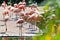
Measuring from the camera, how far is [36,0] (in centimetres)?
1065

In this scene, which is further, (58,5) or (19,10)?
(19,10)

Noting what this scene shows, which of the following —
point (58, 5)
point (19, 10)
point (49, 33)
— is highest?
point (19, 10)

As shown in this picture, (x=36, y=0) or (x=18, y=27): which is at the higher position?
(x=36, y=0)

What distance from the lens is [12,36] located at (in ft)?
14.0

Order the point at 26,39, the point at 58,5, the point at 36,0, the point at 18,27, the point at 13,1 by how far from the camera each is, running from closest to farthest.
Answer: the point at 58,5 < the point at 26,39 < the point at 18,27 < the point at 36,0 < the point at 13,1

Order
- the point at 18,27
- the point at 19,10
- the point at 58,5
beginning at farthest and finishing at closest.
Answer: the point at 19,10, the point at 18,27, the point at 58,5

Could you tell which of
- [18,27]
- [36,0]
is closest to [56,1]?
[18,27]

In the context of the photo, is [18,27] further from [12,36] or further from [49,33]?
[49,33]

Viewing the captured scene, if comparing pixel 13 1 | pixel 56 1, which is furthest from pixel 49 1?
pixel 13 1

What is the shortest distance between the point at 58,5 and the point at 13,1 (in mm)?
10248

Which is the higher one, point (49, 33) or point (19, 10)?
point (19, 10)

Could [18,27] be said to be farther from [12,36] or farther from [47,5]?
[47,5]

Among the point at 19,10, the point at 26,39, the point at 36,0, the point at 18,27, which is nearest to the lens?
the point at 26,39

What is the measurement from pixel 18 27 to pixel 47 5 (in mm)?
3763
